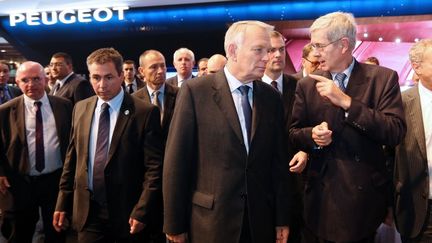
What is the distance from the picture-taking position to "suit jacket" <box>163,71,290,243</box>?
191cm

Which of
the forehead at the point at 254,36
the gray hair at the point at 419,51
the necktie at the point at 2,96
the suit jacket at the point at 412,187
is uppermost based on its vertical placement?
the forehead at the point at 254,36

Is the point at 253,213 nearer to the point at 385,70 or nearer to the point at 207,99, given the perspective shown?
the point at 207,99

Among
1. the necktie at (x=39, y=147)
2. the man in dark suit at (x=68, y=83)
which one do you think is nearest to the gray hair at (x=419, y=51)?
the necktie at (x=39, y=147)

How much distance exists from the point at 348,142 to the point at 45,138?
7.62ft

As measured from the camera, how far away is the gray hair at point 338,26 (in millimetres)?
1957

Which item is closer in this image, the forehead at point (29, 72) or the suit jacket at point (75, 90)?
the forehead at point (29, 72)

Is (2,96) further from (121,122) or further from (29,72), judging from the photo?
(121,122)

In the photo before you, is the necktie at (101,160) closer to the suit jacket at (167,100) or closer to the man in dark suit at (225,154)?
the man in dark suit at (225,154)

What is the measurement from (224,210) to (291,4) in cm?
668

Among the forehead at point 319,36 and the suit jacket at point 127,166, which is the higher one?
the forehead at point 319,36

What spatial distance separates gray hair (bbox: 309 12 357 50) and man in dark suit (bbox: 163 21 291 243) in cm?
28

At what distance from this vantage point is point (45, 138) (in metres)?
3.27

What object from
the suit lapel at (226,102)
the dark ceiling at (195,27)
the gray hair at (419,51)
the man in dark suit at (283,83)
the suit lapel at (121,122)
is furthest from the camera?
the dark ceiling at (195,27)

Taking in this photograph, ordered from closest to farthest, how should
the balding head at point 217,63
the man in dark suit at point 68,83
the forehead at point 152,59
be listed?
the forehead at point 152,59 → the balding head at point 217,63 → the man in dark suit at point 68,83
